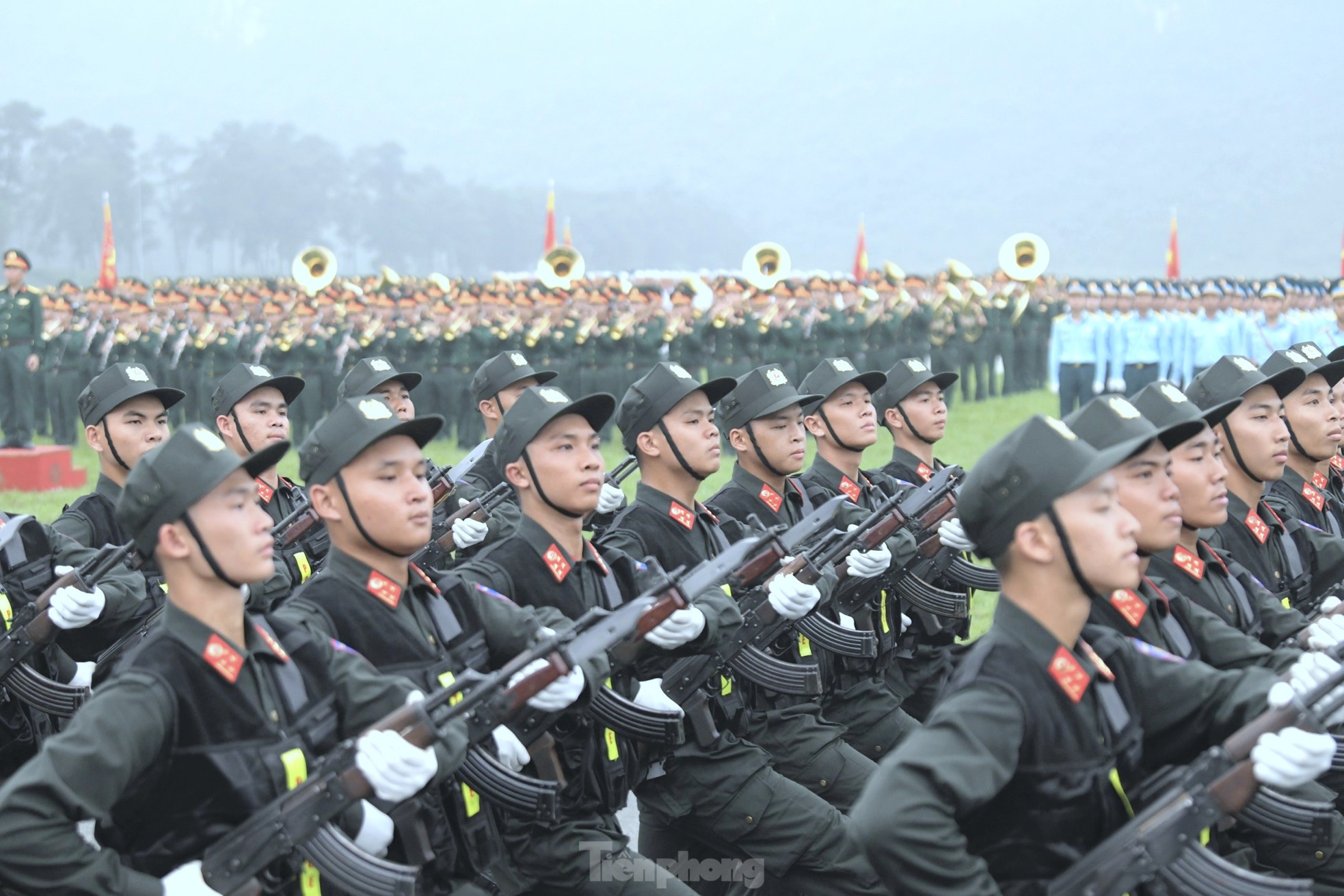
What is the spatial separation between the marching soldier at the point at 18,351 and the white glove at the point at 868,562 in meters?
14.0

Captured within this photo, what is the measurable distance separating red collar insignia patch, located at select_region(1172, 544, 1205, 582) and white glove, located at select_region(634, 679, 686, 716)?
160 cm

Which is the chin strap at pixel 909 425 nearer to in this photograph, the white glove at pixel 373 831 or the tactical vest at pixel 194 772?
the white glove at pixel 373 831

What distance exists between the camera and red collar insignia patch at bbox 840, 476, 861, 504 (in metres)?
7.34

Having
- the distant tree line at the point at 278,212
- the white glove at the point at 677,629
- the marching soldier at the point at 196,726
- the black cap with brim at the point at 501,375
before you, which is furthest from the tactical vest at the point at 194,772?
the distant tree line at the point at 278,212

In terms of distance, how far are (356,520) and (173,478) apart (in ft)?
2.24

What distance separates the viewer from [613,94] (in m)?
109

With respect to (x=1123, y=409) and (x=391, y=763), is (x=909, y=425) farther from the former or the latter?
(x=391, y=763)

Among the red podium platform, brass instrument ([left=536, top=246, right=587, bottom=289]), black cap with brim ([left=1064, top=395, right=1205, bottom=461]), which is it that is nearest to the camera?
black cap with brim ([left=1064, top=395, right=1205, bottom=461])

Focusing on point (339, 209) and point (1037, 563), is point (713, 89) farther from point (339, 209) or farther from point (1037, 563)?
point (1037, 563)

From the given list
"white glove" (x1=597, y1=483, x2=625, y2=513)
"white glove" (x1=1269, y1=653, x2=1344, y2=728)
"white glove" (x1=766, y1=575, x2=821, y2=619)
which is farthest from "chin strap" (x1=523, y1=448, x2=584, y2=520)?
"white glove" (x1=597, y1=483, x2=625, y2=513)

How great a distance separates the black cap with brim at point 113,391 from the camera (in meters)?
6.81

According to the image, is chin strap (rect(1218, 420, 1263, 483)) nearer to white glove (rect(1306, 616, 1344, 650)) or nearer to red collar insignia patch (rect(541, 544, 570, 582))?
white glove (rect(1306, 616, 1344, 650))

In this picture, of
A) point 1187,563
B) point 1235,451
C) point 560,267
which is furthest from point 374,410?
point 560,267

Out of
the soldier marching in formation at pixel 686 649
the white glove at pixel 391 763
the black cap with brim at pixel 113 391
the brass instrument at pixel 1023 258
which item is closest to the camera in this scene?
the soldier marching in formation at pixel 686 649
